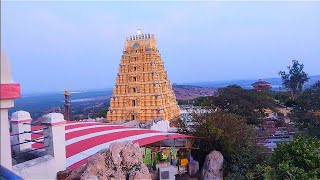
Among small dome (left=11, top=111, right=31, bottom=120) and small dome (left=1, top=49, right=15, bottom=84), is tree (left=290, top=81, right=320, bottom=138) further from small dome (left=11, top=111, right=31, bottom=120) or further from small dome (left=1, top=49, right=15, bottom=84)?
small dome (left=1, top=49, right=15, bottom=84)

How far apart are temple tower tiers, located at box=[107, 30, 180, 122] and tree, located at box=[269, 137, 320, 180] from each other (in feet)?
Answer: 42.1

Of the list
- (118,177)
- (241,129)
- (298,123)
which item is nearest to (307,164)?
A: (241,129)

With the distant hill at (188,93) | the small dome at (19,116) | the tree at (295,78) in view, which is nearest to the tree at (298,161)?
the small dome at (19,116)

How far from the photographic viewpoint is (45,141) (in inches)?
226

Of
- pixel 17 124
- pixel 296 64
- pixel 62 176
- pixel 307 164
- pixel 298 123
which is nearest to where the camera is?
pixel 62 176

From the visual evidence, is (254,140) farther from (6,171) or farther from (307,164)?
(6,171)

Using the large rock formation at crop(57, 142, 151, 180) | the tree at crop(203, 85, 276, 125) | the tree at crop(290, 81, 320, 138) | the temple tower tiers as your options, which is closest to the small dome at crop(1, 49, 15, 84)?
the large rock formation at crop(57, 142, 151, 180)

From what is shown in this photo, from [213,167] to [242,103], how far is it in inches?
476

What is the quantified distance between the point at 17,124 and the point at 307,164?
7.26m

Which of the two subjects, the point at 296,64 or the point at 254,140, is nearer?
the point at 254,140

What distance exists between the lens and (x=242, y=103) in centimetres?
2334

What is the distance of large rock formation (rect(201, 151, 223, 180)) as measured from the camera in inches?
473

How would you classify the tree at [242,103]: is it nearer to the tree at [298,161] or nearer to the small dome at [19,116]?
the tree at [298,161]

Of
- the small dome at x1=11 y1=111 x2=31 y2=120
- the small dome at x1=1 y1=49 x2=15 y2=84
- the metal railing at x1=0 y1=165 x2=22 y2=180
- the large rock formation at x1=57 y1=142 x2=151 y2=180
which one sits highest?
the small dome at x1=1 y1=49 x2=15 y2=84
